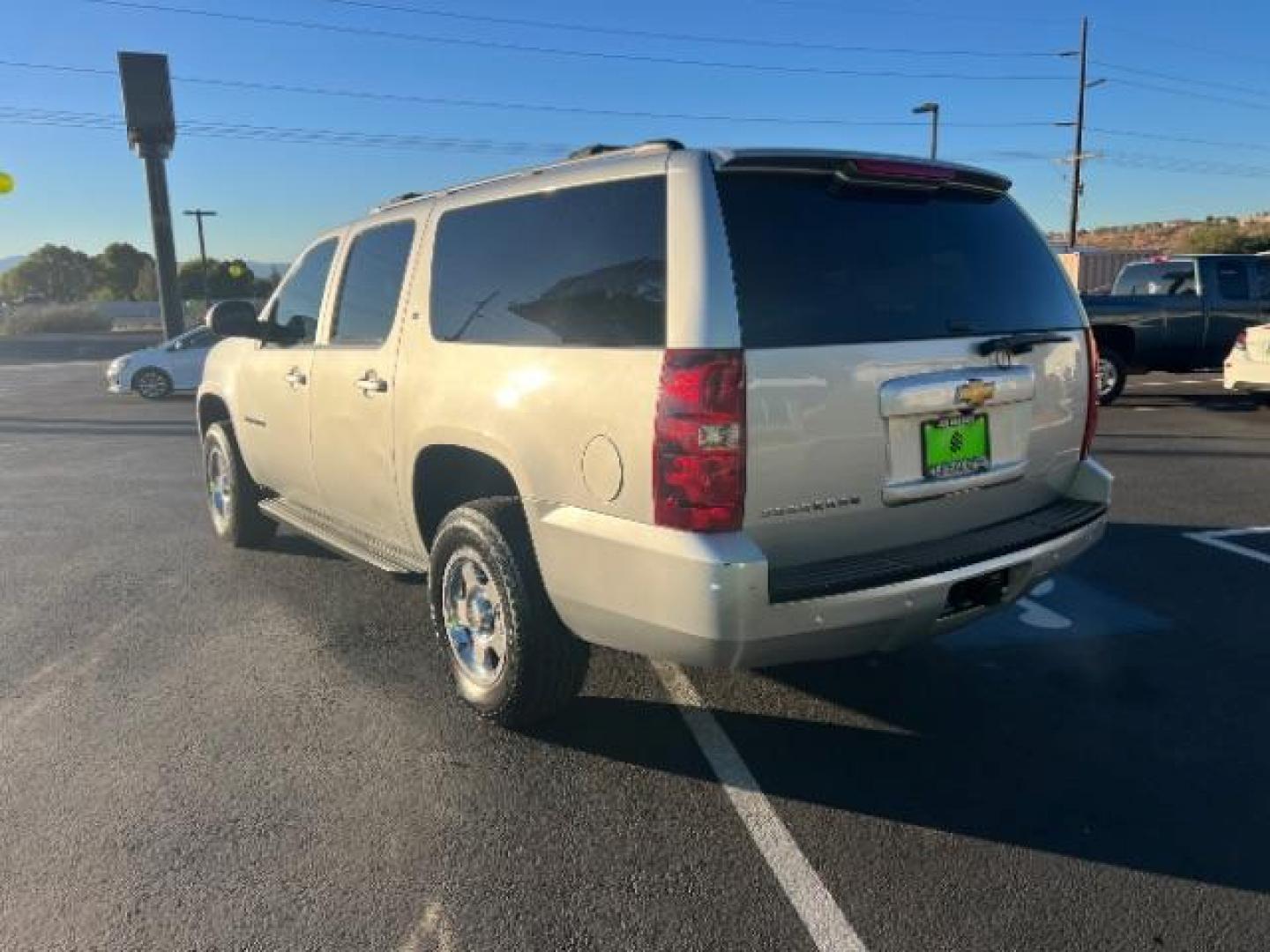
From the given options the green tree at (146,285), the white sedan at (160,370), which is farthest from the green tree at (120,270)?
the white sedan at (160,370)

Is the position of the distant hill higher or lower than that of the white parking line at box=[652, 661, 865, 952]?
higher

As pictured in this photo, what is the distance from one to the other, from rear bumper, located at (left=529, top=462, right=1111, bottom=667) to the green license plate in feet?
0.92

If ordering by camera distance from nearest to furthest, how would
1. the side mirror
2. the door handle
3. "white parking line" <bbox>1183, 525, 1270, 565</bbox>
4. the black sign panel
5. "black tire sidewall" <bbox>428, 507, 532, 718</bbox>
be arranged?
"black tire sidewall" <bbox>428, 507, 532, 718</bbox>, the door handle, the side mirror, "white parking line" <bbox>1183, 525, 1270, 565</bbox>, the black sign panel

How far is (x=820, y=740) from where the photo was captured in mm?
3336

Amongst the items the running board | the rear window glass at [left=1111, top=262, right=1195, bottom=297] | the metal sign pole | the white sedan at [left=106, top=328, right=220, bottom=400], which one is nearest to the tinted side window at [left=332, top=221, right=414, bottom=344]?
the running board

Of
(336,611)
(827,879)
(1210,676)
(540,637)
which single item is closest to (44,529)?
(336,611)

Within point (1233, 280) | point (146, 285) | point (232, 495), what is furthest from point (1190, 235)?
point (146, 285)

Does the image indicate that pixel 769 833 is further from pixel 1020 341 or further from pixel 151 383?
pixel 151 383

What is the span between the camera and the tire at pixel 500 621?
125 inches

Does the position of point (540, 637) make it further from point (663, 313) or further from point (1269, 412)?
point (1269, 412)

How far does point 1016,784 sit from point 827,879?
84 cm

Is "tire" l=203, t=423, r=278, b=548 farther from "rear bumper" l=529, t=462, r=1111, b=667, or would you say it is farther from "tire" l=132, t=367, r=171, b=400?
"tire" l=132, t=367, r=171, b=400

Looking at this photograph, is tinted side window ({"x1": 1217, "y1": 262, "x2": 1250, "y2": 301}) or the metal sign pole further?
the metal sign pole

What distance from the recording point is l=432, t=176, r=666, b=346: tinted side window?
109 inches
